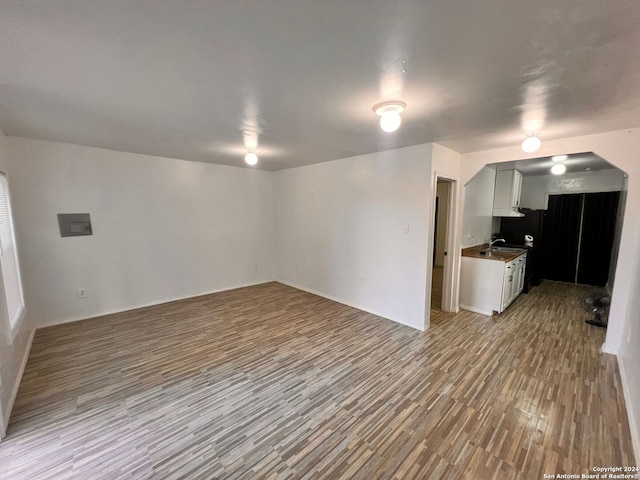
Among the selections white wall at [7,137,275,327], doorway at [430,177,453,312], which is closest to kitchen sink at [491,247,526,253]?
doorway at [430,177,453,312]

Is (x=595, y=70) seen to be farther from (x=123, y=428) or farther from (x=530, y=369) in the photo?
(x=123, y=428)

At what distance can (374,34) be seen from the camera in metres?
1.29

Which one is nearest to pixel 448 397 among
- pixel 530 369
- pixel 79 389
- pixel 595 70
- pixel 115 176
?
pixel 530 369

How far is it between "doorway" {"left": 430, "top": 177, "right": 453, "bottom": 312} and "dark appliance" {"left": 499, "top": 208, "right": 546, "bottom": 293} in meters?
1.30

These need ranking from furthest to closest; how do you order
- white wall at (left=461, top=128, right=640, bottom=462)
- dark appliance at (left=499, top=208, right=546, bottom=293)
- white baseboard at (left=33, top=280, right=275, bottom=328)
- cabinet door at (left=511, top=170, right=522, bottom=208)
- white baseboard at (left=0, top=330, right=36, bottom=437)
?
dark appliance at (left=499, top=208, right=546, bottom=293) < cabinet door at (left=511, top=170, right=522, bottom=208) < white baseboard at (left=33, top=280, right=275, bottom=328) < white wall at (left=461, top=128, right=640, bottom=462) < white baseboard at (left=0, top=330, right=36, bottom=437)

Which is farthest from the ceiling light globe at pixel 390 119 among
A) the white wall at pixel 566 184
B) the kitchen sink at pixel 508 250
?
the white wall at pixel 566 184

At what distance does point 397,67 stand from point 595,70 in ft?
4.03

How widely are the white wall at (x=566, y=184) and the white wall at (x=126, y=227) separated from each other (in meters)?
6.48

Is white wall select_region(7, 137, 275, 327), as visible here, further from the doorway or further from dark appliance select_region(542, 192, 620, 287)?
dark appliance select_region(542, 192, 620, 287)

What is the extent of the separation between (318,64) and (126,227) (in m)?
4.27

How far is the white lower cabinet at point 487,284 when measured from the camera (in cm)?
402

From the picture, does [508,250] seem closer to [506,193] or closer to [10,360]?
[506,193]

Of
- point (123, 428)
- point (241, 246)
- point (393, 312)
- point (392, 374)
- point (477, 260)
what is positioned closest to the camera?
point (123, 428)

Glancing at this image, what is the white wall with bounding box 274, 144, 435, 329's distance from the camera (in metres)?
3.60
